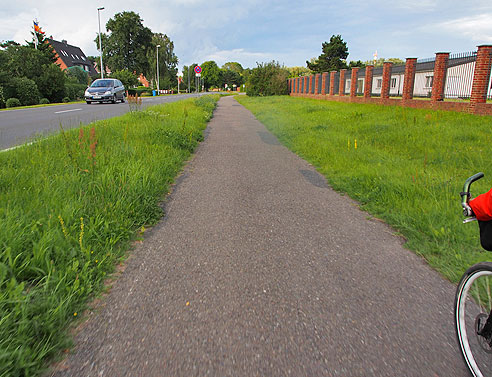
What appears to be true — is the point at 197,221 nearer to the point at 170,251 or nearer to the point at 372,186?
the point at 170,251

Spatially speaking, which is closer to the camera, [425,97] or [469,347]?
[469,347]

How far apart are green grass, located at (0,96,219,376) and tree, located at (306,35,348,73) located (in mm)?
64519

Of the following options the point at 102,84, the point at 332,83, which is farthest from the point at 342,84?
the point at 102,84

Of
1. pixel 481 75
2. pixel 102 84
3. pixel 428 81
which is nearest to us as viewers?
pixel 481 75

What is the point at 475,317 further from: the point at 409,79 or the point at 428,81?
the point at 409,79

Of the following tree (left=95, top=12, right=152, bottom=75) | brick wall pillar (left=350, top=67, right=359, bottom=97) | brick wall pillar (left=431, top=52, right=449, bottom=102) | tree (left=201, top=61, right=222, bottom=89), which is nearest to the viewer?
brick wall pillar (left=431, top=52, right=449, bottom=102)

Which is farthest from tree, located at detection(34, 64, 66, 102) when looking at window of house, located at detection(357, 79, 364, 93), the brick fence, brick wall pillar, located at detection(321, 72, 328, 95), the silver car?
window of house, located at detection(357, 79, 364, 93)

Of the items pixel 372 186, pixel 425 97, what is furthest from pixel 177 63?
pixel 372 186

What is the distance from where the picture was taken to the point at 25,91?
28.0 meters

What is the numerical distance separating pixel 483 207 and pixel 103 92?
26.6 metres

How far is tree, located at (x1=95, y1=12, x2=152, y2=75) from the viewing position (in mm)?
74875

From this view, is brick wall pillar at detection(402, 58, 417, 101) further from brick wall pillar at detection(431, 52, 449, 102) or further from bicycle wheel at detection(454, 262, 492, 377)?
bicycle wheel at detection(454, 262, 492, 377)

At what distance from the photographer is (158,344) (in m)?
2.30

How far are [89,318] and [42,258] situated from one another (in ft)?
2.54
